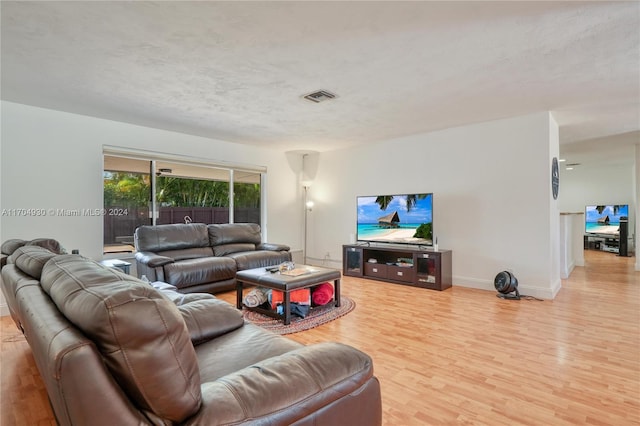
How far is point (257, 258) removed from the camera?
462 centimetres

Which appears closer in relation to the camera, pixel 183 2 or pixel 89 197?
pixel 183 2

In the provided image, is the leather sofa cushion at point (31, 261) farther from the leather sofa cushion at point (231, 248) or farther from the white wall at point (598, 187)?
the white wall at point (598, 187)

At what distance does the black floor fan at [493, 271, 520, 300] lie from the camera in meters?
4.02

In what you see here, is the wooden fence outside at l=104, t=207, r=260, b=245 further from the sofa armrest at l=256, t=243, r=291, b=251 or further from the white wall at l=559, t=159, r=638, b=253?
the white wall at l=559, t=159, r=638, b=253

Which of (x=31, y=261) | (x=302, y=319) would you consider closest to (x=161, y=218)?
(x=302, y=319)

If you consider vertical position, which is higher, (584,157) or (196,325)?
(584,157)

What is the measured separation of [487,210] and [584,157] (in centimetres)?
470

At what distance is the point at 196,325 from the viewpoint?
1.72 m

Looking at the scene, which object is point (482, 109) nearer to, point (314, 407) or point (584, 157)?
point (314, 407)

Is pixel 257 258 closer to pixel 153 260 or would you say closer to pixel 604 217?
pixel 153 260

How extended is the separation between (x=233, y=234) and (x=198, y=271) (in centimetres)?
120

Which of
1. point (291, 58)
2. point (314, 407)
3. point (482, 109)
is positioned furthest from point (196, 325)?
point (482, 109)

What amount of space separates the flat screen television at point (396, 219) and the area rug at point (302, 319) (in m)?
1.67

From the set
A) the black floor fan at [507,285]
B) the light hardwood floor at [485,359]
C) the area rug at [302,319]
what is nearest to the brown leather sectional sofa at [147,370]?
the light hardwood floor at [485,359]
